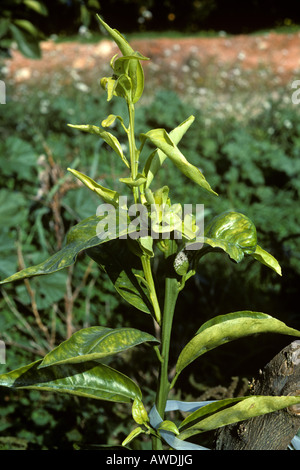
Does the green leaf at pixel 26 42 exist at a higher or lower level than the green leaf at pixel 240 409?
higher

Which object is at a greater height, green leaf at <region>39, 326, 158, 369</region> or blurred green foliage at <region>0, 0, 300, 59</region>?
blurred green foliage at <region>0, 0, 300, 59</region>

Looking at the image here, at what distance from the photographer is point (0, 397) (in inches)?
60.1

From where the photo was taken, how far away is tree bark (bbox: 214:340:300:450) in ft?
2.40

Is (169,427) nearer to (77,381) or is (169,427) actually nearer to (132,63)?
(77,381)

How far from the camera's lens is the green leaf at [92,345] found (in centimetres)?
65

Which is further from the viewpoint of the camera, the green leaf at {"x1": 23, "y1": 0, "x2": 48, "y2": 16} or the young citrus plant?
the green leaf at {"x1": 23, "y1": 0, "x2": 48, "y2": 16}

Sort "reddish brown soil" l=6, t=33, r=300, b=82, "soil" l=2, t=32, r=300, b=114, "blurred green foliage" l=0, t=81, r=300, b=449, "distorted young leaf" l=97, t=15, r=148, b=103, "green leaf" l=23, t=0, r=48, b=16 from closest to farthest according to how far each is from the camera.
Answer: "distorted young leaf" l=97, t=15, r=148, b=103 < "blurred green foliage" l=0, t=81, r=300, b=449 < "green leaf" l=23, t=0, r=48, b=16 < "soil" l=2, t=32, r=300, b=114 < "reddish brown soil" l=6, t=33, r=300, b=82

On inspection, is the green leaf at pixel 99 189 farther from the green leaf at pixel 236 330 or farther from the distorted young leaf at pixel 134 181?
the green leaf at pixel 236 330

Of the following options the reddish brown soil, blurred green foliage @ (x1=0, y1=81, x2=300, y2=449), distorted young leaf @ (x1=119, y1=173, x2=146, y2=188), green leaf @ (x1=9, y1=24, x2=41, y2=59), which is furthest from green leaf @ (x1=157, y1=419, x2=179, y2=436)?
the reddish brown soil

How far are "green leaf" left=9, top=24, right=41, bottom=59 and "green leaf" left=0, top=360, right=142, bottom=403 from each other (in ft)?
4.27

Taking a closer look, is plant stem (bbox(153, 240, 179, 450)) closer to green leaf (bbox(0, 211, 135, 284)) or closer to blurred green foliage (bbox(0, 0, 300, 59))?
green leaf (bbox(0, 211, 135, 284))

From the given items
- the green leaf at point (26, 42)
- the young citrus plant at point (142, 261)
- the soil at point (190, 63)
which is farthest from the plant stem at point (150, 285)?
the soil at point (190, 63)

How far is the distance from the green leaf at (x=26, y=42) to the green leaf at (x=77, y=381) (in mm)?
1302
